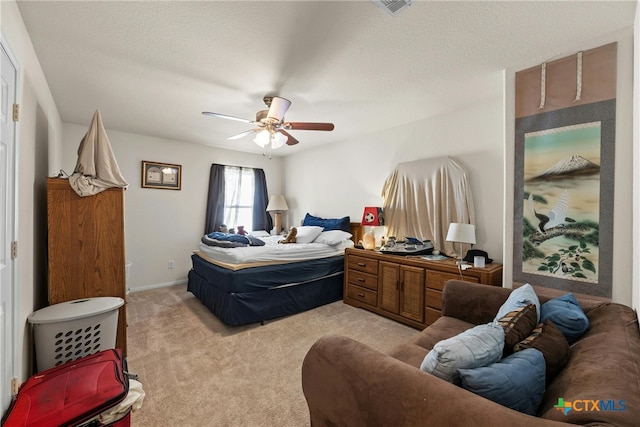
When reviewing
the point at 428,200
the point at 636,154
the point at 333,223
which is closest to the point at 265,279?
the point at 333,223

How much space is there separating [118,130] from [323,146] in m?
3.24

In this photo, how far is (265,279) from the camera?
3.01 m

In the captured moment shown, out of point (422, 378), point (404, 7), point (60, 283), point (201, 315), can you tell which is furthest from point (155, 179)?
point (422, 378)

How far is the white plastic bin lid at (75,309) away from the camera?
162 centimetres

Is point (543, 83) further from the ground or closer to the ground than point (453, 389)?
further from the ground

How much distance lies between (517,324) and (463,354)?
Answer: 0.46 meters

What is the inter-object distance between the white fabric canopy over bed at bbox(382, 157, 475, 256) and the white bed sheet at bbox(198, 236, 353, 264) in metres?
1.04

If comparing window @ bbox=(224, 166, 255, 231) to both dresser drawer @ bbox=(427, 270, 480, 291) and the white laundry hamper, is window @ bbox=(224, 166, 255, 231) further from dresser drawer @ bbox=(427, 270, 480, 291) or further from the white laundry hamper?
dresser drawer @ bbox=(427, 270, 480, 291)

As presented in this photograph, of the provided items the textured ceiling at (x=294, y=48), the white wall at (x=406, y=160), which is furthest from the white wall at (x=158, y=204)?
the white wall at (x=406, y=160)

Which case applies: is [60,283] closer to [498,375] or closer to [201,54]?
[201,54]

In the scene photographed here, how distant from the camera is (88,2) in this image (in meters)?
1.51

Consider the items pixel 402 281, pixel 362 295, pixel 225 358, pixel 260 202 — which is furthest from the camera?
pixel 260 202

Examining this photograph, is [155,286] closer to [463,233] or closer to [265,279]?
[265,279]

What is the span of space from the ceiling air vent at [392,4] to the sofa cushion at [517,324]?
175 centimetres
